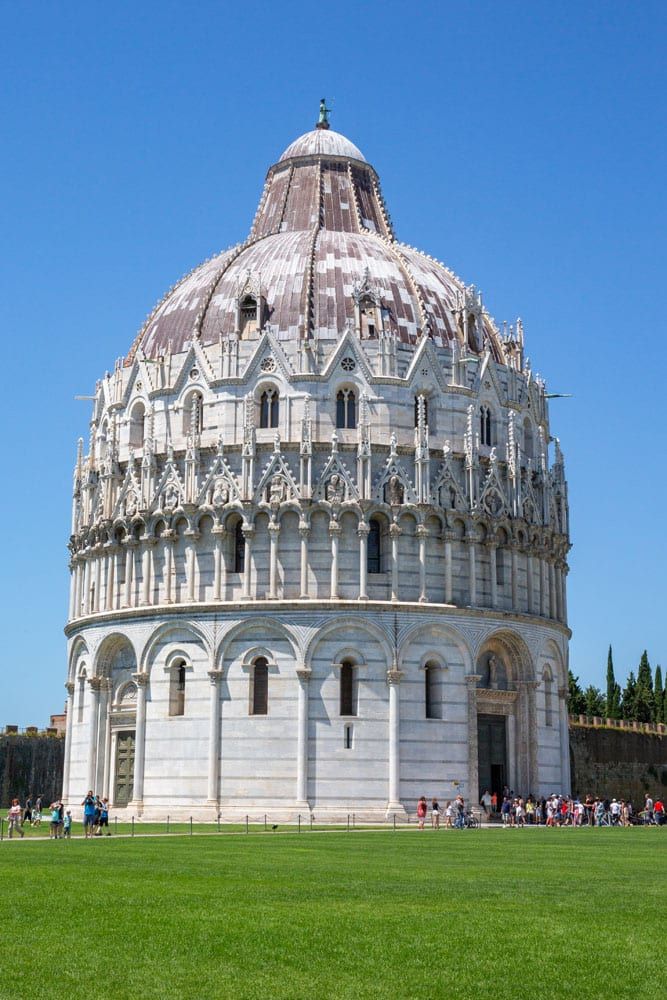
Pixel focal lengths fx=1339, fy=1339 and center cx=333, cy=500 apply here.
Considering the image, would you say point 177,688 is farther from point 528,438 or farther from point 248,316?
point 528,438

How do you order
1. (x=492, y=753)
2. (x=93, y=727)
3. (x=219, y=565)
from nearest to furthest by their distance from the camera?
(x=219, y=565), (x=492, y=753), (x=93, y=727)

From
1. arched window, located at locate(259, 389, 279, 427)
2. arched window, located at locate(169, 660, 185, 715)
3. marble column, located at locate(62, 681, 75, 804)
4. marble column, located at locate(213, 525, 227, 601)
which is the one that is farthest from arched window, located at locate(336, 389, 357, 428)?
marble column, located at locate(62, 681, 75, 804)

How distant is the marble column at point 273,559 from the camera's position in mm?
58219

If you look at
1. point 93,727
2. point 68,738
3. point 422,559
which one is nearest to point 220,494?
point 422,559

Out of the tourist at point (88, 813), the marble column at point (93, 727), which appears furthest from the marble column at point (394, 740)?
the tourist at point (88, 813)

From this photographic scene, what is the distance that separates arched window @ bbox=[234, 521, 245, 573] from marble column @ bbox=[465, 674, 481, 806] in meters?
11.2

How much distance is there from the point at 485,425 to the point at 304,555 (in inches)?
493

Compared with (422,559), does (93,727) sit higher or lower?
lower

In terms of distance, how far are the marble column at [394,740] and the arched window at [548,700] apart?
31.7ft

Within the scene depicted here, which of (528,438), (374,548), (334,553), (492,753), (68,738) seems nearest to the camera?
(334,553)

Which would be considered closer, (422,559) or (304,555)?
(304,555)

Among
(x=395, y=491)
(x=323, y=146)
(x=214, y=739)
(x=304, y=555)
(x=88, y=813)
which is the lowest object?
(x=88, y=813)

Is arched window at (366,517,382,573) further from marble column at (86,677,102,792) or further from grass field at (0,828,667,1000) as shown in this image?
grass field at (0,828,667,1000)

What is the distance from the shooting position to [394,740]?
2256 inches
